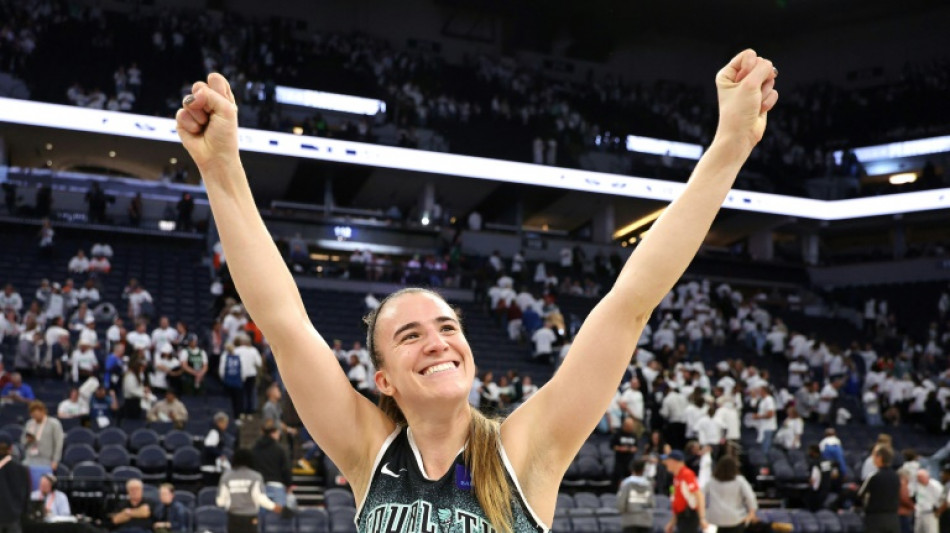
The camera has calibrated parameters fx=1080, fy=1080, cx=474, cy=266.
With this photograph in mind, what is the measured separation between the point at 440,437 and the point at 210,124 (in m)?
0.68

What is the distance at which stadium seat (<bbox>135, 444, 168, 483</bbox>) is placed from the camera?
1313cm

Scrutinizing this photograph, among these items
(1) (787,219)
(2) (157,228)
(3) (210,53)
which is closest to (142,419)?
(2) (157,228)

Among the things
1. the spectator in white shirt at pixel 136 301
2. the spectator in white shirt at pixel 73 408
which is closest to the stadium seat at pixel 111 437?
the spectator in white shirt at pixel 73 408

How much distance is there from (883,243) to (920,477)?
25.6m

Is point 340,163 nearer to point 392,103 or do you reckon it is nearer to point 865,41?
point 392,103

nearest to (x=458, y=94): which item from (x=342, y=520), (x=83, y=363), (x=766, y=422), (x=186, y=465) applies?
(x=766, y=422)

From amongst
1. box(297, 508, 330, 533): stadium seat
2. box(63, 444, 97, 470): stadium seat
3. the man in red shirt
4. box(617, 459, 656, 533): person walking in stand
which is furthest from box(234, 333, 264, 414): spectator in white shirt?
the man in red shirt

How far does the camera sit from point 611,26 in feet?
124

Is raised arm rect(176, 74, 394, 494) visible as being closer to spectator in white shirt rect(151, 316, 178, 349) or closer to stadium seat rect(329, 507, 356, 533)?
stadium seat rect(329, 507, 356, 533)

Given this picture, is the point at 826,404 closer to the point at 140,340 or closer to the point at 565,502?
the point at 565,502

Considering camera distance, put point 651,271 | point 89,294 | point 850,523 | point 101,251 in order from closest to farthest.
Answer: point 651,271, point 850,523, point 89,294, point 101,251

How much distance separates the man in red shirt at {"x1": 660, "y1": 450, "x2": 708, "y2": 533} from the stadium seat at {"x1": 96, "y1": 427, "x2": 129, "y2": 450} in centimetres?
693

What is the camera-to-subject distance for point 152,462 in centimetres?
1316

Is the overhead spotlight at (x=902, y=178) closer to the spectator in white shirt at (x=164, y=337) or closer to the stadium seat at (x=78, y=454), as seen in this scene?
the spectator in white shirt at (x=164, y=337)
